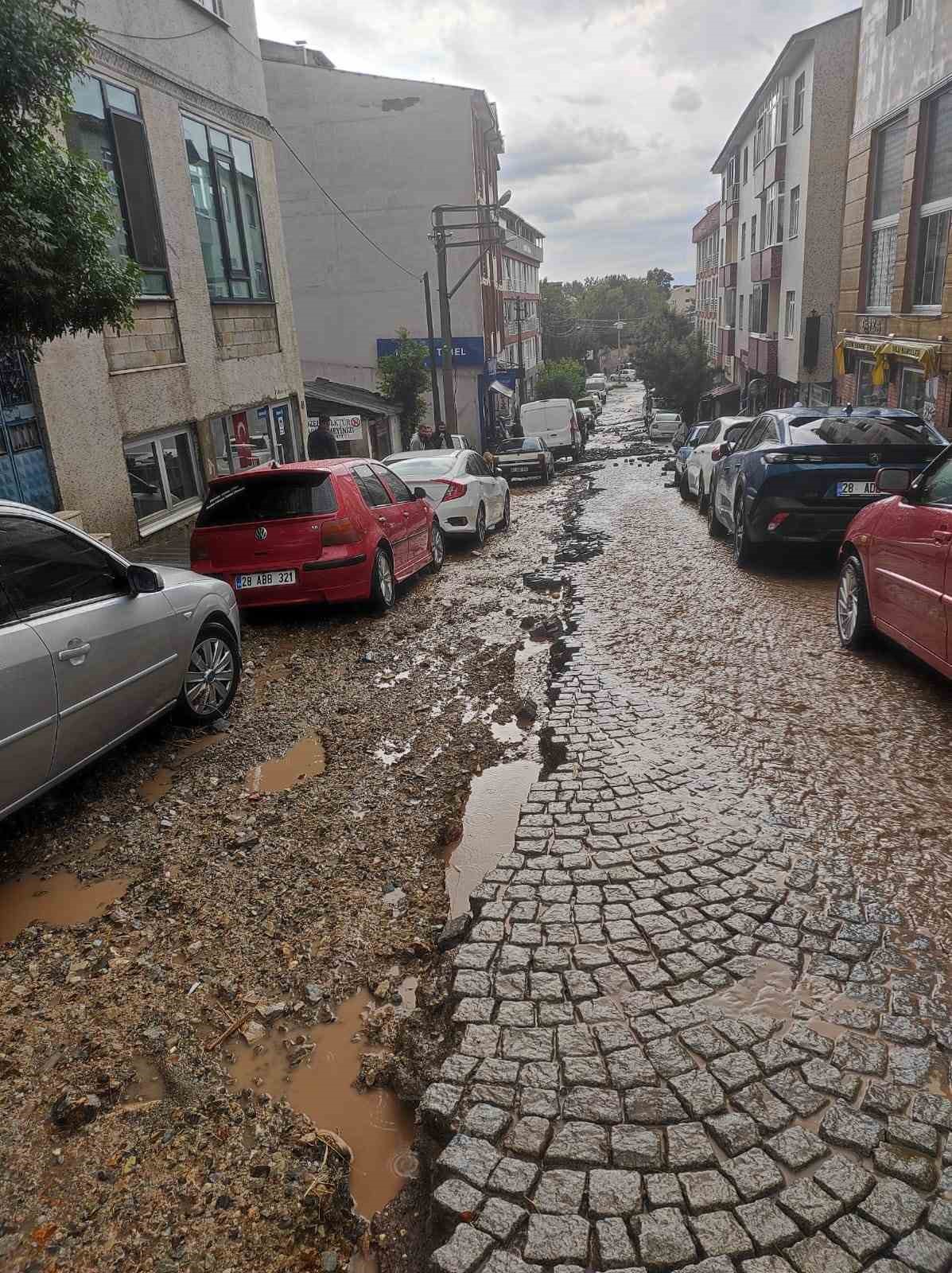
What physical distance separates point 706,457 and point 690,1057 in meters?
12.8

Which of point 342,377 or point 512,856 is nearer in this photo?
point 512,856

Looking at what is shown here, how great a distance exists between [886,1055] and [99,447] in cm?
1088

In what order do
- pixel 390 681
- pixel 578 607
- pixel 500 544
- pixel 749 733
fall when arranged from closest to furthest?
pixel 749 733, pixel 390 681, pixel 578 607, pixel 500 544

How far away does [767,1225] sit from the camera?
7.11 feet

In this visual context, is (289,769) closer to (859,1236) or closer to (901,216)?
(859,1236)

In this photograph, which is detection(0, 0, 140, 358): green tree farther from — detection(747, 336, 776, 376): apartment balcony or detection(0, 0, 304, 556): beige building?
detection(747, 336, 776, 376): apartment balcony

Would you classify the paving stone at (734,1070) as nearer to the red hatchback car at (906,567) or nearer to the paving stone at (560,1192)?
the paving stone at (560,1192)

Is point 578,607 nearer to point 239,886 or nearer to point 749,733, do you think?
point 749,733

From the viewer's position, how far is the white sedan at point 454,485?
1237 cm

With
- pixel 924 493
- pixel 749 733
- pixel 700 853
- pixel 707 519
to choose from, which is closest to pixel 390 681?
pixel 749 733

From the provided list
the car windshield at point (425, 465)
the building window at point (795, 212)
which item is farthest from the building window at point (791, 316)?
the car windshield at point (425, 465)

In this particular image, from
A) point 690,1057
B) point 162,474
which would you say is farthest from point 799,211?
point 690,1057

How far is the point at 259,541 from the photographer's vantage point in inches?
318

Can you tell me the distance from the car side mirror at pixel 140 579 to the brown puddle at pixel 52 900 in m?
1.65
